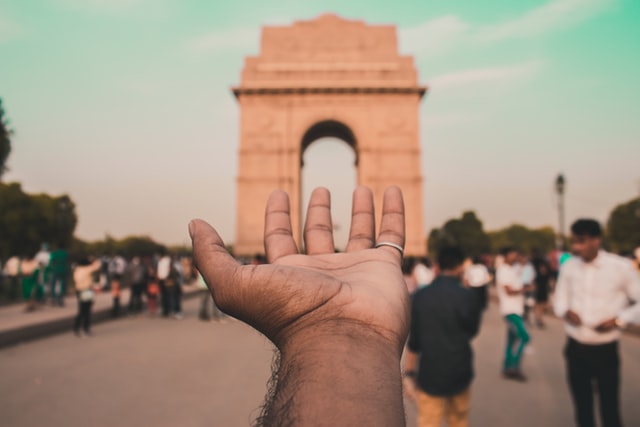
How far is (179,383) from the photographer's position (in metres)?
5.61

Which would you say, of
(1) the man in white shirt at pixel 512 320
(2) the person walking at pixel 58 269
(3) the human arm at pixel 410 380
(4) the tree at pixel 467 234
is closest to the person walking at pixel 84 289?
(2) the person walking at pixel 58 269

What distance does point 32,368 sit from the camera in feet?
20.7

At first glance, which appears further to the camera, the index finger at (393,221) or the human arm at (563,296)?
the human arm at (563,296)

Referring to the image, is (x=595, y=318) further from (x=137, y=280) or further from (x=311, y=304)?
(x=137, y=280)

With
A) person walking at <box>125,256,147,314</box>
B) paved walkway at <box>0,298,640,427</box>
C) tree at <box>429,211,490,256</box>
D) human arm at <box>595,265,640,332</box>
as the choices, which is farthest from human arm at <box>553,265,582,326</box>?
tree at <box>429,211,490,256</box>

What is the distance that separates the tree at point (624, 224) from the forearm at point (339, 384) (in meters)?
63.3

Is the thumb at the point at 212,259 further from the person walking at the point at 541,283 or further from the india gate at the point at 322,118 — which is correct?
the india gate at the point at 322,118

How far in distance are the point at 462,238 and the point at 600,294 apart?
80.6 m

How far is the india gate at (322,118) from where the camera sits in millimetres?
21609

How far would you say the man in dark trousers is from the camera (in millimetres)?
3414

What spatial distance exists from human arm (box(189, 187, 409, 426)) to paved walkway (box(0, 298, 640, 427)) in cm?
120

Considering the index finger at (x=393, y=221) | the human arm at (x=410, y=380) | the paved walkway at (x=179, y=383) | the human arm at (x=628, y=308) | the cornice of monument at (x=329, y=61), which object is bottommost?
the paved walkway at (x=179, y=383)

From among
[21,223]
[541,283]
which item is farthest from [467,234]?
[541,283]

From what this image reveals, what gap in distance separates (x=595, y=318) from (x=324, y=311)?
2.75 m
